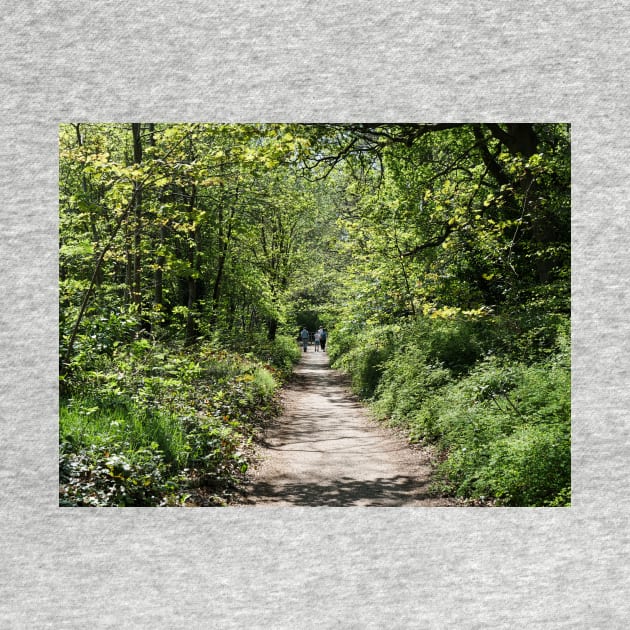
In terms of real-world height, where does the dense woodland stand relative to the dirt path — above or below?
above

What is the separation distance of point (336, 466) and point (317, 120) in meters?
3.11

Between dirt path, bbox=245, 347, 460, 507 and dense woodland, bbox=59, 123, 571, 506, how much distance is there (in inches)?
10.5

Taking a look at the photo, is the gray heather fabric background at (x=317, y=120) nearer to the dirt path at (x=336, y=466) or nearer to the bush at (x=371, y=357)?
the dirt path at (x=336, y=466)

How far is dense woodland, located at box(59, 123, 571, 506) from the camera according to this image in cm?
462

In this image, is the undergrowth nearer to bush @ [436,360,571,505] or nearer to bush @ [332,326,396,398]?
bush @ [436,360,571,505]

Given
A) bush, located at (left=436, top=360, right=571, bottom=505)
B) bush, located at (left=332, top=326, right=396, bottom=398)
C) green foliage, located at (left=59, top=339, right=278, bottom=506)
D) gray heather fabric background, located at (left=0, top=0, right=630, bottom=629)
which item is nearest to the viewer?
gray heather fabric background, located at (left=0, top=0, right=630, bottom=629)

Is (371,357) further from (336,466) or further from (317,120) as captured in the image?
(317,120)

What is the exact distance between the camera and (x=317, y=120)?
4.38m

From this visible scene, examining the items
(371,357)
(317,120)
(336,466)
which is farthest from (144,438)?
(371,357)

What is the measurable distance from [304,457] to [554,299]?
3.51 metres

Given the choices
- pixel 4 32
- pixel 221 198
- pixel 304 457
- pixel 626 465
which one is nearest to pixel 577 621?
pixel 626 465

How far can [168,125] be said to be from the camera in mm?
4707

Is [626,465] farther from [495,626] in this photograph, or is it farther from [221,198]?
[221,198]

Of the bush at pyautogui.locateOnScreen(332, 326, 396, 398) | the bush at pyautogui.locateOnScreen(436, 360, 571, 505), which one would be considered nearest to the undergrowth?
the bush at pyautogui.locateOnScreen(436, 360, 571, 505)
